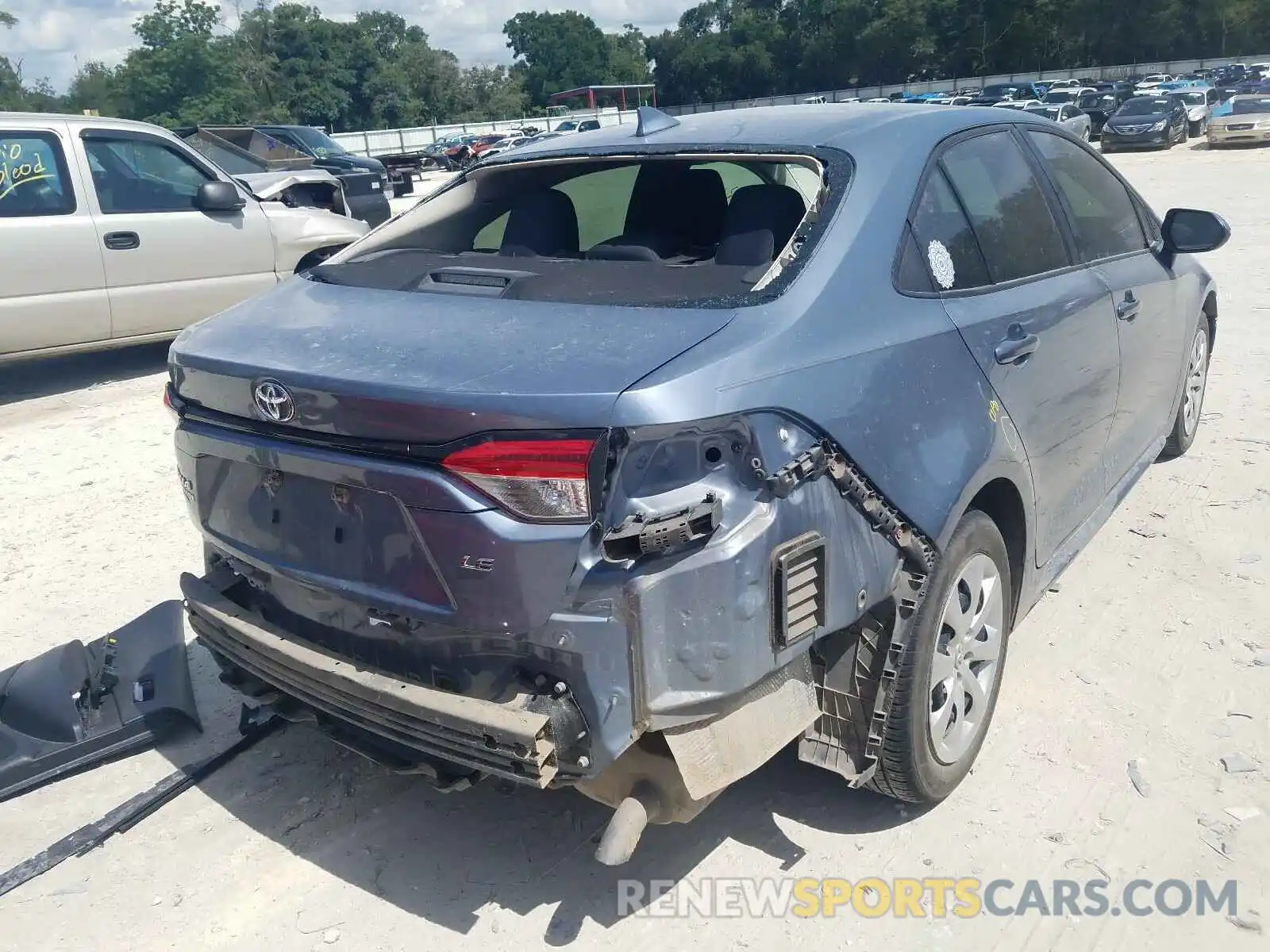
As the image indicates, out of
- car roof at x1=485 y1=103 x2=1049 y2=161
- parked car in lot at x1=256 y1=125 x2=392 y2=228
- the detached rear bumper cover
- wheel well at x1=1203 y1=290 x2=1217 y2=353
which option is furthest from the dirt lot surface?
parked car in lot at x1=256 y1=125 x2=392 y2=228

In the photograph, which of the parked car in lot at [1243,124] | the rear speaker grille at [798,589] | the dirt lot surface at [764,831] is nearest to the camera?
the rear speaker grille at [798,589]

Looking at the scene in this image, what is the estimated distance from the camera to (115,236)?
300 inches

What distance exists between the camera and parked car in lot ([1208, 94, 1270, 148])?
25.7 metres

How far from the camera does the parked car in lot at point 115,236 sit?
727 centimetres

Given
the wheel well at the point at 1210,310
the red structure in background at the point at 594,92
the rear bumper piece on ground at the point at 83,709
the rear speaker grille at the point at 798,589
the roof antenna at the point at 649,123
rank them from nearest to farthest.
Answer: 1. the rear speaker grille at the point at 798,589
2. the rear bumper piece on ground at the point at 83,709
3. the roof antenna at the point at 649,123
4. the wheel well at the point at 1210,310
5. the red structure in background at the point at 594,92

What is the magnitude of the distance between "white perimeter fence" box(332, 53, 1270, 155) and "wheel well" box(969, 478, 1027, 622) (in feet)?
152

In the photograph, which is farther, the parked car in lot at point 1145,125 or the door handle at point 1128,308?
the parked car in lot at point 1145,125

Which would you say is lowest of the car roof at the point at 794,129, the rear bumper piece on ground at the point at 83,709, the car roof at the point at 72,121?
the rear bumper piece on ground at the point at 83,709

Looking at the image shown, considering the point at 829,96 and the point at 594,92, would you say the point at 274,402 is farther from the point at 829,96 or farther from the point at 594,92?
the point at 829,96

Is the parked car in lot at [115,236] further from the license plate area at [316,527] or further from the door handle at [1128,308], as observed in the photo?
the door handle at [1128,308]

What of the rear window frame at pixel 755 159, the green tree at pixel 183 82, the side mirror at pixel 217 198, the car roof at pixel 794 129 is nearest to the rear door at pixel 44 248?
the side mirror at pixel 217 198

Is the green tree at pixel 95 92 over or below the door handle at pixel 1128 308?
over

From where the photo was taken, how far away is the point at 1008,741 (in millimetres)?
3223

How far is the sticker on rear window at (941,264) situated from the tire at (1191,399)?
8.70 ft
